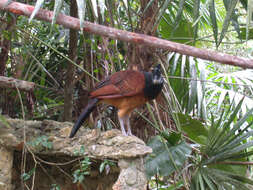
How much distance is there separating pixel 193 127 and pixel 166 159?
666mm

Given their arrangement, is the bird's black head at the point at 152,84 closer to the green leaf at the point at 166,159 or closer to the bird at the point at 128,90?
the bird at the point at 128,90

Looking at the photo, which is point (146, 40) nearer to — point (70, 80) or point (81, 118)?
point (81, 118)

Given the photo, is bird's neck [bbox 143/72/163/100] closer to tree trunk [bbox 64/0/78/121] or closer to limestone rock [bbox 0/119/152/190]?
limestone rock [bbox 0/119/152/190]

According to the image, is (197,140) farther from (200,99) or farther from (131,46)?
(131,46)

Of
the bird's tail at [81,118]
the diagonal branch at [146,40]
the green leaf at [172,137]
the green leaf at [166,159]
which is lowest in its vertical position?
the green leaf at [166,159]

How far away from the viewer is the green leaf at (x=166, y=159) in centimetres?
240

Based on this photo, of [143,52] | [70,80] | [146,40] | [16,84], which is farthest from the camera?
[70,80]

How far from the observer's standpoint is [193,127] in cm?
309

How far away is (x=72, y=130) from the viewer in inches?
99.3

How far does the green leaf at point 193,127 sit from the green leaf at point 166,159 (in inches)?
18.7

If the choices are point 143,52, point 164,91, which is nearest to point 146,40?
point 143,52

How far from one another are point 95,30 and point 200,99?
202cm

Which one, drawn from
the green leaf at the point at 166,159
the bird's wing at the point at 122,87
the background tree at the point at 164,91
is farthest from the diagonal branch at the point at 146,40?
the green leaf at the point at 166,159

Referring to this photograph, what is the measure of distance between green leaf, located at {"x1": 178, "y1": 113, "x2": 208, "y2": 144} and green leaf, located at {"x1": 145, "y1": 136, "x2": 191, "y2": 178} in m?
0.48
